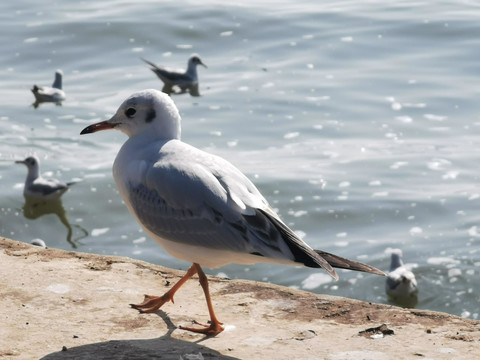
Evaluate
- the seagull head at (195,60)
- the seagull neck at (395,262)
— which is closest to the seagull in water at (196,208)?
the seagull neck at (395,262)

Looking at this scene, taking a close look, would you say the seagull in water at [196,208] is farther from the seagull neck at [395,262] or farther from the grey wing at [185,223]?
the seagull neck at [395,262]

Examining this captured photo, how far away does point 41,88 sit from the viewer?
16.1 metres

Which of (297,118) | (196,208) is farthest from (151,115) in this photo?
(297,118)

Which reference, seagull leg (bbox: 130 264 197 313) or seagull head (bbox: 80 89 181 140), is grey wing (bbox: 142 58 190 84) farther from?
seagull leg (bbox: 130 264 197 313)

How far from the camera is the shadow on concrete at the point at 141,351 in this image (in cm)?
496

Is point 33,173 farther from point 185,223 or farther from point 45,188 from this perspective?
point 185,223

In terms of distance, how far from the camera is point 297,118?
1552 centimetres

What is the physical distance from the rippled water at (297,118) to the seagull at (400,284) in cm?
19

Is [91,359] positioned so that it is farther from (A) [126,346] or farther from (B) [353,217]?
(B) [353,217]

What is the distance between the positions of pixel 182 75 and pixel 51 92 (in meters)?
2.77

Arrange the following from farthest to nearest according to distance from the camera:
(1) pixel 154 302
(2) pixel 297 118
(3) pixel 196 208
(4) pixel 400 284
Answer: (2) pixel 297 118
(4) pixel 400 284
(1) pixel 154 302
(3) pixel 196 208

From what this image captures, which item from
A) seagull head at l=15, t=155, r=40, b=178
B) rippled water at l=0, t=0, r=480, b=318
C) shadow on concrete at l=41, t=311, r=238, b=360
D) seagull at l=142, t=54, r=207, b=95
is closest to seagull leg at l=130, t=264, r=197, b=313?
shadow on concrete at l=41, t=311, r=238, b=360

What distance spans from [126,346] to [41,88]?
11560 millimetres

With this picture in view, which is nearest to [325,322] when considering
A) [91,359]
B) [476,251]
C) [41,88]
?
[91,359]
